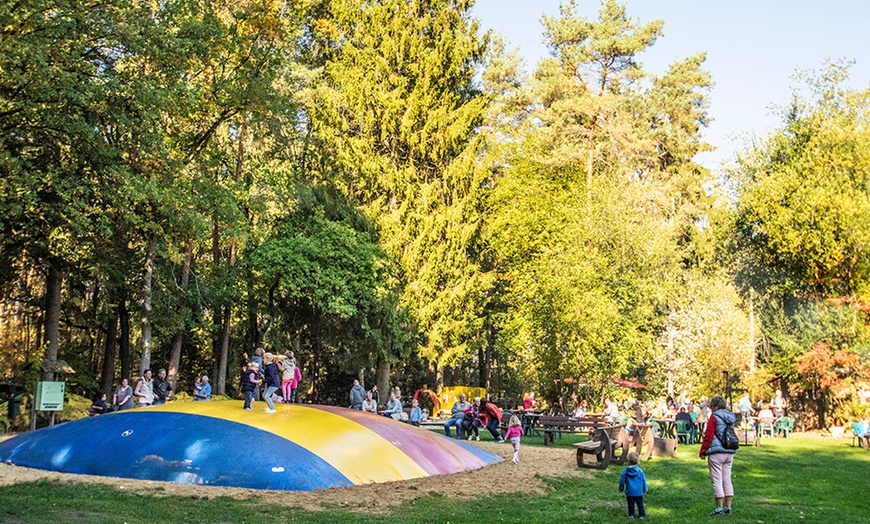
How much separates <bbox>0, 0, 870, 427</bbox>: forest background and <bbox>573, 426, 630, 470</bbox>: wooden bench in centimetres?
1357

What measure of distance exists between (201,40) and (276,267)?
9640 millimetres

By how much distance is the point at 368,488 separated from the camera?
14117 millimetres

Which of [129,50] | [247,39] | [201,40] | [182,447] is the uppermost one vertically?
[247,39]

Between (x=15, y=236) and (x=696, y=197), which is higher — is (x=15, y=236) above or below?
below

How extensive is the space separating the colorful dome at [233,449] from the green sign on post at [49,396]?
4.74 m

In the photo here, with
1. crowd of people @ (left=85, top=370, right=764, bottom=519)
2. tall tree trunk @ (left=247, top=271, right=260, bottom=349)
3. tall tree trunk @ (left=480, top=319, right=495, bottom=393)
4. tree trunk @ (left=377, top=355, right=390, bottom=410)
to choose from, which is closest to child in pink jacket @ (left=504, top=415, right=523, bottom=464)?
crowd of people @ (left=85, top=370, right=764, bottom=519)

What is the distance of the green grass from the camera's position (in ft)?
36.1

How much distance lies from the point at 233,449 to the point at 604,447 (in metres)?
8.31

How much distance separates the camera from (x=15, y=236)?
80.2 feet

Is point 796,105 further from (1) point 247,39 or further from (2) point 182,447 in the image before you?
(2) point 182,447

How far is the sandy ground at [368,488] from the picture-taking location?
500 inches

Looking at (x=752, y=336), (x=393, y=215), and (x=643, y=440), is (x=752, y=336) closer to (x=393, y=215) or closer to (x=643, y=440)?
(x=393, y=215)

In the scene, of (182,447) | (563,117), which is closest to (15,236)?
(182,447)

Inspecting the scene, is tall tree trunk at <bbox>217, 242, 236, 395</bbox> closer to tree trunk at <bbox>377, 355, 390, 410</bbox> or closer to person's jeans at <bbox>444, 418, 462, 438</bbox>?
tree trunk at <bbox>377, 355, 390, 410</bbox>
